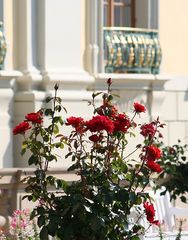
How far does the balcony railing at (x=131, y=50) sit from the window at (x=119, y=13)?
34cm

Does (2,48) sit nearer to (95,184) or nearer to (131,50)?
(131,50)

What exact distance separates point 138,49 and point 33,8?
1.80 m

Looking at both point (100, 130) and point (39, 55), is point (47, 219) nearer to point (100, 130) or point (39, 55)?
point (100, 130)

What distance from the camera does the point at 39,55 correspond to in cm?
1491

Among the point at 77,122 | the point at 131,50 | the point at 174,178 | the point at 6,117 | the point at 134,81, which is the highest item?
the point at 77,122

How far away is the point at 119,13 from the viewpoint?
16.4 m

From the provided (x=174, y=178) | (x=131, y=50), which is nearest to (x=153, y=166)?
(x=174, y=178)

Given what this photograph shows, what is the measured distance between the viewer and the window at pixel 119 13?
16156 millimetres

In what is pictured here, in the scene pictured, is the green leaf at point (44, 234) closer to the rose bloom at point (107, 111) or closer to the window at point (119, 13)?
the rose bloom at point (107, 111)

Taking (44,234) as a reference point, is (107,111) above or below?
above

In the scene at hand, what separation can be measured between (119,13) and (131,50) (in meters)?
0.81

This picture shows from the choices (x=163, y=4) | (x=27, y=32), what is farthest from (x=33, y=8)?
(x=163, y=4)

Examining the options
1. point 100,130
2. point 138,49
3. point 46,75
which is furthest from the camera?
point 138,49

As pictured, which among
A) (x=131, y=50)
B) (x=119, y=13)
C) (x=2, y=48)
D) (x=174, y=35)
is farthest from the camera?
(x=174, y=35)
